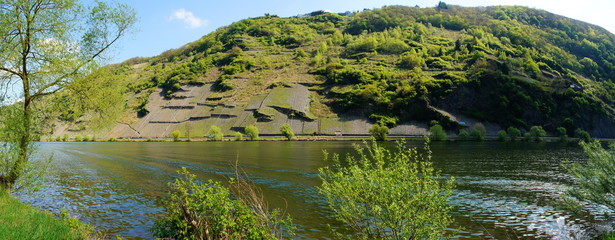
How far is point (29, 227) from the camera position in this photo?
10.7 m

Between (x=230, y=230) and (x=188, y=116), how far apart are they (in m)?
127

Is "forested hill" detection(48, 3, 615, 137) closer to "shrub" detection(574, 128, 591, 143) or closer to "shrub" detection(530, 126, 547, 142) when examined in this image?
"shrub" detection(574, 128, 591, 143)

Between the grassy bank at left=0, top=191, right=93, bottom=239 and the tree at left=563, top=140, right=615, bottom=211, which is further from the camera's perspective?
the tree at left=563, top=140, right=615, bottom=211

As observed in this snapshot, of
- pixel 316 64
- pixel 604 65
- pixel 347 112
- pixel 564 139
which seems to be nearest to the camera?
pixel 564 139

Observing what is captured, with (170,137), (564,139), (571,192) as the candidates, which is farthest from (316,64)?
(571,192)

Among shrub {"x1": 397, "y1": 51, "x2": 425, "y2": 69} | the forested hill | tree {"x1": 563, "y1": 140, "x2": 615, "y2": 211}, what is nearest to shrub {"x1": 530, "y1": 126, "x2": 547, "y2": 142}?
the forested hill

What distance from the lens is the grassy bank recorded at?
379 inches

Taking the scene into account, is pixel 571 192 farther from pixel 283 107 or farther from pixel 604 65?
pixel 604 65

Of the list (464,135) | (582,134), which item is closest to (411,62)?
(464,135)

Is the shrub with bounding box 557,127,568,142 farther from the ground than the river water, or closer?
farther from the ground

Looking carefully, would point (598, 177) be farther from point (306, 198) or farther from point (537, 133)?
point (537, 133)

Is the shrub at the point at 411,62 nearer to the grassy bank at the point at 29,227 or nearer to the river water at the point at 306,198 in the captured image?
the river water at the point at 306,198

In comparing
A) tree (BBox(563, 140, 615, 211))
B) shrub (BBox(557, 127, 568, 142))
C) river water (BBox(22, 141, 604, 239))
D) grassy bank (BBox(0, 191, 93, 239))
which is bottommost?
river water (BBox(22, 141, 604, 239))

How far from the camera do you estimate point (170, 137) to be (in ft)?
375
